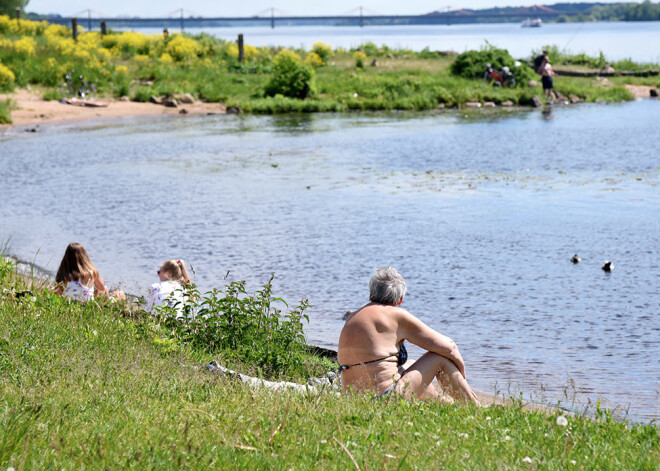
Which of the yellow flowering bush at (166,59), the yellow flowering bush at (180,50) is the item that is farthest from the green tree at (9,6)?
the yellow flowering bush at (166,59)

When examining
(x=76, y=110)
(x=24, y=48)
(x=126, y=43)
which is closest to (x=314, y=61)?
(x=126, y=43)

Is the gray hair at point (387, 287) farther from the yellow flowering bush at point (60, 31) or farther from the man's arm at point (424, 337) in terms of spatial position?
the yellow flowering bush at point (60, 31)

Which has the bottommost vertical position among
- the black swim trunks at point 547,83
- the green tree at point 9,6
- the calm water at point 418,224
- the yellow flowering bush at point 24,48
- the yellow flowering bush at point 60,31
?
the calm water at point 418,224

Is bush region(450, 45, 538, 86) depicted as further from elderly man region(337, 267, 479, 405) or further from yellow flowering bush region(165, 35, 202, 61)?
elderly man region(337, 267, 479, 405)

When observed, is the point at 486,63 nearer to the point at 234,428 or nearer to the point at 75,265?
the point at 75,265

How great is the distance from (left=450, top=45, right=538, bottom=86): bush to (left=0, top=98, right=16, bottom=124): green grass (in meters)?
23.6

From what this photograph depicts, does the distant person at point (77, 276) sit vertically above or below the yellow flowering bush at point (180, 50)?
below

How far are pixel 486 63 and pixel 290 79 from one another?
11377 millimetres

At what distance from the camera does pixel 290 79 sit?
4066 cm

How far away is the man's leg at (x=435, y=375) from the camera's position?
6.44 m

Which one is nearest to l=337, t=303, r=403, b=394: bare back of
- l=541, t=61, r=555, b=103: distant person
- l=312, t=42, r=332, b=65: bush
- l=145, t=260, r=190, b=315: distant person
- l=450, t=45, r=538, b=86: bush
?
l=145, t=260, r=190, b=315: distant person

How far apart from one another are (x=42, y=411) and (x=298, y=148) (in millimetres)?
22741

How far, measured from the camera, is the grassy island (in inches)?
1575

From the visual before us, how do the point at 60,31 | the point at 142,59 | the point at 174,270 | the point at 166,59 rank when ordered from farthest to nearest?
the point at 60,31, the point at 166,59, the point at 142,59, the point at 174,270
